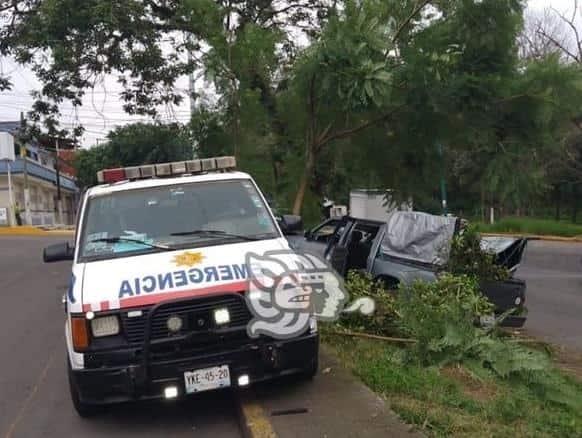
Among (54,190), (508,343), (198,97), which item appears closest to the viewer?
(508,343)

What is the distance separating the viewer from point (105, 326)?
503cm

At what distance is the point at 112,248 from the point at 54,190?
5829cm

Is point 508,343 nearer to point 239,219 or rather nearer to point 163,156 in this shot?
point 239,219

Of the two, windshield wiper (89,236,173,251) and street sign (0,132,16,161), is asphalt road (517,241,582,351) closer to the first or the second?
windshield wiper (89,236,173,251)

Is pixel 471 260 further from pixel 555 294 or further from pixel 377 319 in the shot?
pixel 555 294

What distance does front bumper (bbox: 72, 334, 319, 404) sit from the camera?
501 cm

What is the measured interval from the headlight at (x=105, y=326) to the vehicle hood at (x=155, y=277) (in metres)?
0.09

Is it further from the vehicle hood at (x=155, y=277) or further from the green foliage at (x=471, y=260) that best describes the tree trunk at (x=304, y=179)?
the vehicle hood at (x=155, y=277)

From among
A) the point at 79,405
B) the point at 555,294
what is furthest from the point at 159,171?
the point at 555,294

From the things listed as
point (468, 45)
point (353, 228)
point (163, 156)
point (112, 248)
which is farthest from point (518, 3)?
point (163, 156)

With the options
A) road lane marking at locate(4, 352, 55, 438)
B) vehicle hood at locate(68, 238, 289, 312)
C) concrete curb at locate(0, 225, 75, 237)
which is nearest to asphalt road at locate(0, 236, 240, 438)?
road lane marking at locate(4, 352, 55, 438)

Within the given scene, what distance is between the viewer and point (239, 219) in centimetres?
630

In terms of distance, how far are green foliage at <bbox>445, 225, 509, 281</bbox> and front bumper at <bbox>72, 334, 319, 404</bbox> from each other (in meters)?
3.40

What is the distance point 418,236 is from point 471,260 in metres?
1.11
